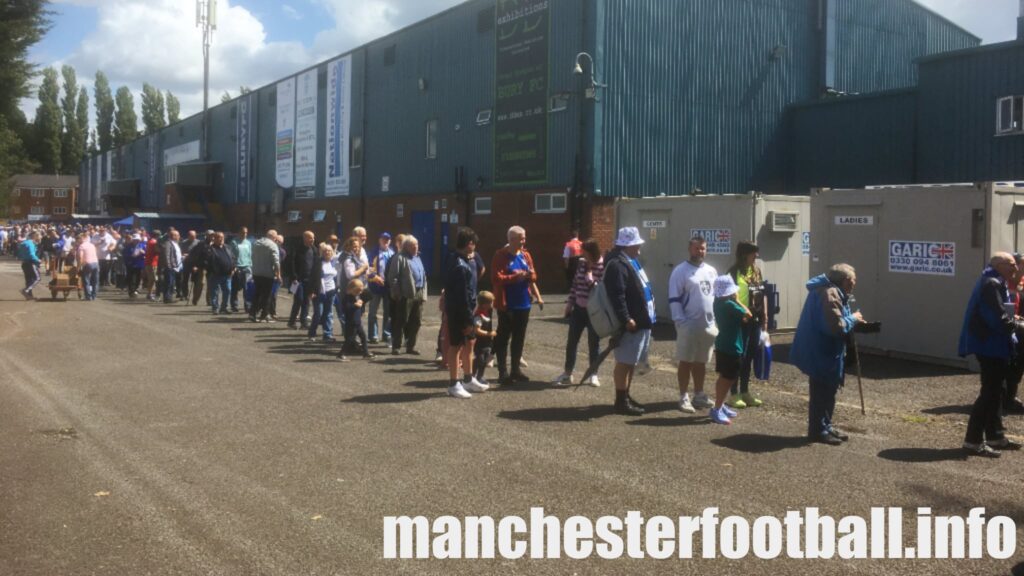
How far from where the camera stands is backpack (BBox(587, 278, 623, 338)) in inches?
365

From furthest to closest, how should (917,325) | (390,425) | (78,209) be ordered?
(78,209), (917,325), (390,425)

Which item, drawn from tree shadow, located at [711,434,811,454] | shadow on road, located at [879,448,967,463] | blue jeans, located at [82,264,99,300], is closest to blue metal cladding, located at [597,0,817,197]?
blue jeans, located at [82,264,99,300]

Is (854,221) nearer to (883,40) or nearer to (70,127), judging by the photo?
(883,40)

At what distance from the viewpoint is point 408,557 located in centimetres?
532

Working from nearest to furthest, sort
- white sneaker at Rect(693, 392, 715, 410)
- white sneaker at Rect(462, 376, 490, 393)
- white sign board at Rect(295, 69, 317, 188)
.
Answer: white sneaker at Rect(693, 392, 715, 410)
white sneaker at Rect(462, 376, 490, 393)
white sign board at Rect(295, 69, 317, 188)

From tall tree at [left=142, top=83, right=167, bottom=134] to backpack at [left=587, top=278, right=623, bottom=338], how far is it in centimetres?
11215

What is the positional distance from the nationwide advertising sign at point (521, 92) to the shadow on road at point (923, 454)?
19.3 metres

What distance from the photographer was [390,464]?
7.30 m

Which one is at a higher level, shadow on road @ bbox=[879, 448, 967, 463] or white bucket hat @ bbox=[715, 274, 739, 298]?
white bucket hat @ bbox=[715, 274, 739, 298]

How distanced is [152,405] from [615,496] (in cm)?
542

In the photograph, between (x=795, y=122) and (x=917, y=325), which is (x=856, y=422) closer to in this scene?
(x=917, y=325)

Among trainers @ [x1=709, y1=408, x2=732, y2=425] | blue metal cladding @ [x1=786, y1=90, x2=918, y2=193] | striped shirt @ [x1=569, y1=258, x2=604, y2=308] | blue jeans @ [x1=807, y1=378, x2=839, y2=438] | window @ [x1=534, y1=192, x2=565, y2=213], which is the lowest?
trainers @ [x1=709, y1=408, x2=732, y2=425]

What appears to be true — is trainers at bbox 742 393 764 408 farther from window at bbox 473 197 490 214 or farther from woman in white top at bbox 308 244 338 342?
window at bbox 473 197 490 214

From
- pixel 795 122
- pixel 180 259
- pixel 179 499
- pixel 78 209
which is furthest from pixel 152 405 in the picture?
pixel 78 209
